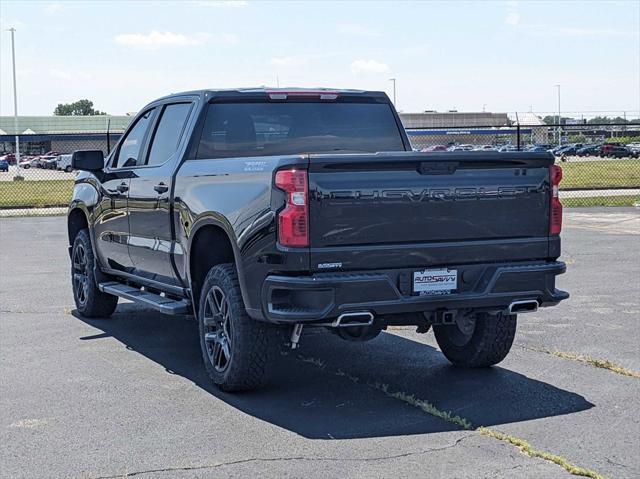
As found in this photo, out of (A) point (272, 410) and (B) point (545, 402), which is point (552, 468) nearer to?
(B) point (545, 402)

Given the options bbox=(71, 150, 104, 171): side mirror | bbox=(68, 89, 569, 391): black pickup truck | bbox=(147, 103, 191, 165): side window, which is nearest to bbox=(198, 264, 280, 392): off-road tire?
bbox=(68, 89, 569, 391): black pickup truck

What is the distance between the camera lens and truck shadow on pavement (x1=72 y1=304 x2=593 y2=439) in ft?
20.1

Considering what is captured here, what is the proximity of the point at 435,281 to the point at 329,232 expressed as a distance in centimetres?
79

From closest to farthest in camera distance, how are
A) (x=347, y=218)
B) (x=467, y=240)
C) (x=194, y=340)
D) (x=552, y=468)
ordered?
(x=552, y=468) < (x=347, y=218) < (x=467, y=240) < (x=194, y=340)

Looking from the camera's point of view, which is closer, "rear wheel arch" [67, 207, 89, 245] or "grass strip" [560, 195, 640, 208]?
"rear wheel arch" [67, 207, 89, 245]

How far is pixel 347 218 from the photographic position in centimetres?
614

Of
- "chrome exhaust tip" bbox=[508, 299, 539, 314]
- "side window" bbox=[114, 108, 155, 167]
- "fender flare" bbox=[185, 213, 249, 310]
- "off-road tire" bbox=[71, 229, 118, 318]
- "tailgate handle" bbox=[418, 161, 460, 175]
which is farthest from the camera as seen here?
"off-road tire" bbox=[71, 229, 118, 318]

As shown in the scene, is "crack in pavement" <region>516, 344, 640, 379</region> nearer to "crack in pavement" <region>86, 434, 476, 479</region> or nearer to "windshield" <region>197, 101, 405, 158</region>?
"windshield" <region>197, 101, 405, 158</region>

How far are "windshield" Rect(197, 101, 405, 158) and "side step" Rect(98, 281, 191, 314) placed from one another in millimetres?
1143

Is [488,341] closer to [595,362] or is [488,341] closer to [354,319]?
[595,362]

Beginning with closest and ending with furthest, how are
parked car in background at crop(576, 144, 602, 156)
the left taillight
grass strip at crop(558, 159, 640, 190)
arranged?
the left taillight → grass strip at crop(558, 159, 640, 190) → parked car in background at crop(576, 144, 602, 156)

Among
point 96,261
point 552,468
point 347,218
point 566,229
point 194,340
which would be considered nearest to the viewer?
point 552,468

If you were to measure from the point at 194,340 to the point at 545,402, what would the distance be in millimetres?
3432

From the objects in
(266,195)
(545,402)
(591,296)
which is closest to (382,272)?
(266,195)
